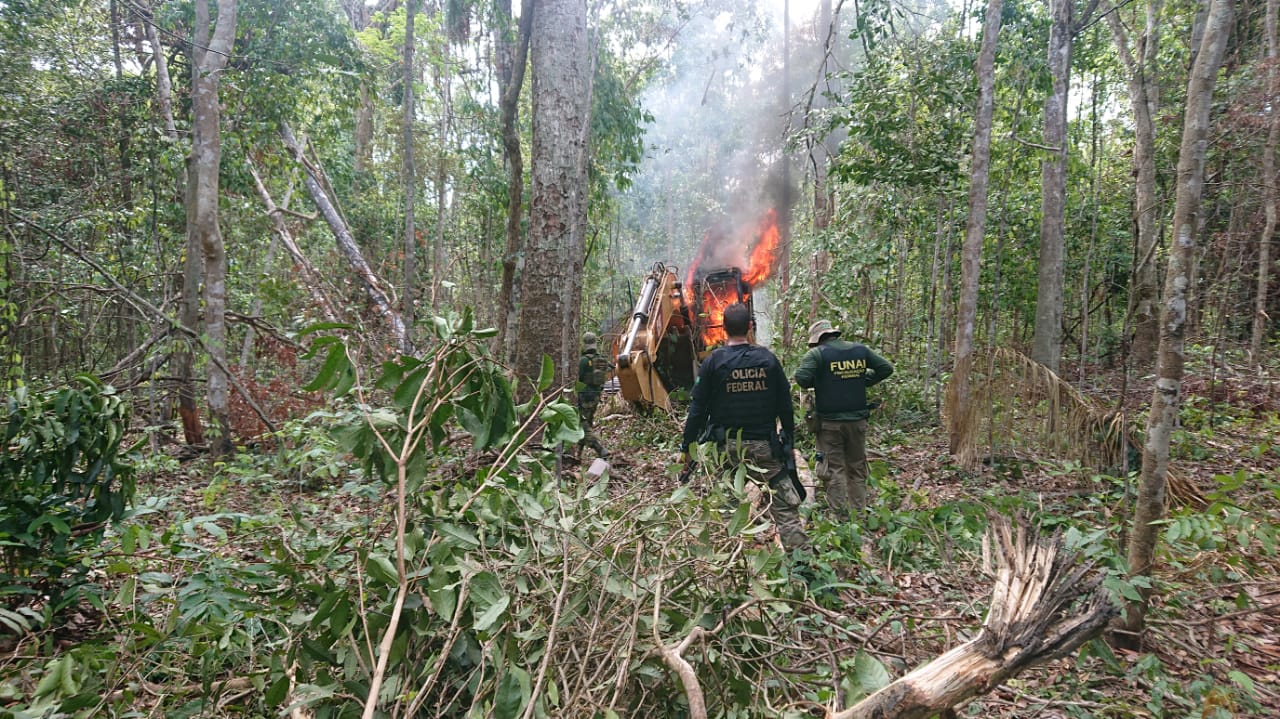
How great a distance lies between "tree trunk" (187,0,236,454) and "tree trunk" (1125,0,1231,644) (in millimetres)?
7655

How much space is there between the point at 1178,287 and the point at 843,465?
3.07 meters

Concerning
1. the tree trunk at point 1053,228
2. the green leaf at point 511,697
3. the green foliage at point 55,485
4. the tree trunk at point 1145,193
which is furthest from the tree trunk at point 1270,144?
the green foliage at point 55,485

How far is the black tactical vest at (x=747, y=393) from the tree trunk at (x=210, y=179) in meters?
5.26

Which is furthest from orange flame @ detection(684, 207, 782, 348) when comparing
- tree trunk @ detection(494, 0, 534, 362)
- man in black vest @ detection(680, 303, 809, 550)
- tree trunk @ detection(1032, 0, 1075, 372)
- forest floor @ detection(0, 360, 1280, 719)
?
man in black vest @ detection(680, 303, 809, 550)

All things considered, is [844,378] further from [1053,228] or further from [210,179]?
[210,179]

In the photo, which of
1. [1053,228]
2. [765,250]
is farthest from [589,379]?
[765,250]

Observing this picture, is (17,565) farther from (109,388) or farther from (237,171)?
(237,171)

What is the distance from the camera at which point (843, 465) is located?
577cm

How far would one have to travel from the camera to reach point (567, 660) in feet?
6.70

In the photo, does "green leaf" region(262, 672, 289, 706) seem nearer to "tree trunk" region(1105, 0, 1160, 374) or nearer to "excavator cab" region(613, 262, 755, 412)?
"tree trunk" region(1105, 0, 1160, 374)

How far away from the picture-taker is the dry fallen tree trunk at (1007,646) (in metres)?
1.64

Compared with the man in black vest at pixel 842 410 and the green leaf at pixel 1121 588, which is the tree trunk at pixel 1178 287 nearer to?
the green leaf at pixel 1121 588

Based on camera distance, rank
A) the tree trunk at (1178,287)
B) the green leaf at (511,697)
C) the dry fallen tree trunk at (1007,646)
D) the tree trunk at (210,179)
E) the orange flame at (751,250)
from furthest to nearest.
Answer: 1. the orange flame at (751,250)
2. the tree trunk at (210,179)
3. the tree trunk at (1178,287)
4. the green leaf at (511,697)
5. the dry fallen tree trunk at (1007,646)

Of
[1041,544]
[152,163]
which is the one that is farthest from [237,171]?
[1041,544]
